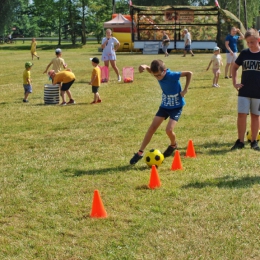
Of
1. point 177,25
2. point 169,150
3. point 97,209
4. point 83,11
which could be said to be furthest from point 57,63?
point 83,11

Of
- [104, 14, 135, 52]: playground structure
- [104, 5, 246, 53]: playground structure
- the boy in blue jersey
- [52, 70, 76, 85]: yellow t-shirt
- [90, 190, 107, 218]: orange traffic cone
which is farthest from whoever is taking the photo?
[104, 14, 135, 52]: playground structure

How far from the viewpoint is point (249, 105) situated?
8.26 metres

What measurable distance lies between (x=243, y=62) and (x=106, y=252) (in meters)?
4.60

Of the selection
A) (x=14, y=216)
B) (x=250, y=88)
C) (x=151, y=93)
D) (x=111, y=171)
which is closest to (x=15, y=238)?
(x=14, y=216)

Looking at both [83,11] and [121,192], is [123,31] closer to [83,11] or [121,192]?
[83,11]

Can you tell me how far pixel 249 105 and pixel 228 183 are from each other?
7.13ft

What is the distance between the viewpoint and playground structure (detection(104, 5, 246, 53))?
36.9m

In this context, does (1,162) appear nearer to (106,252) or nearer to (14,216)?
(14,216)

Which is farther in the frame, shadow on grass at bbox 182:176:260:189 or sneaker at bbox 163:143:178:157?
sneaker at bbox 163:143:178:157

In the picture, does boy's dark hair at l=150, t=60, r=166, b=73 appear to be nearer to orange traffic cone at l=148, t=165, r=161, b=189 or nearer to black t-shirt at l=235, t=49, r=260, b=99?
orange traffic cone at l=148, t=165, r=161, b=189

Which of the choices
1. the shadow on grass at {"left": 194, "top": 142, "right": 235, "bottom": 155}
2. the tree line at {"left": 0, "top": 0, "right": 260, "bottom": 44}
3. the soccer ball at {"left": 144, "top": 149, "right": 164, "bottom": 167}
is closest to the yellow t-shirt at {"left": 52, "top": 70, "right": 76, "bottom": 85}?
the shadow on grass at {"left": 194, "top": 142, "right": 235, "bottom": 155}

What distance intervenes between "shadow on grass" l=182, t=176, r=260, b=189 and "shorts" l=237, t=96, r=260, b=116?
1.77 m

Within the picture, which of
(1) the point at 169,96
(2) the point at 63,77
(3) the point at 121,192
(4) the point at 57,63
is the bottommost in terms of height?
(3) the point at 121,192

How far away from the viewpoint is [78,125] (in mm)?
11031
